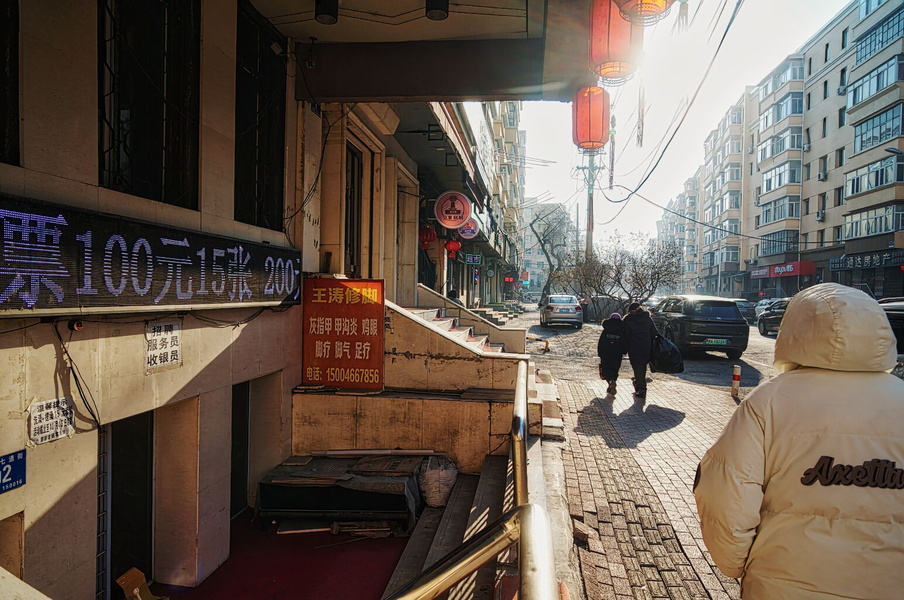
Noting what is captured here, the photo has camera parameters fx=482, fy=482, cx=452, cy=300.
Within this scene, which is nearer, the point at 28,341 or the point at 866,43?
the point at 28,341

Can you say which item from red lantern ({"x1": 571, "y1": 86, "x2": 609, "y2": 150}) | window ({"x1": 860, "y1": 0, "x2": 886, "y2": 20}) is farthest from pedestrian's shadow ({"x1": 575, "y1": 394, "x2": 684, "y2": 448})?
window ({"x1": 860, "y1": 0, "x2": 886, "y2": 20})

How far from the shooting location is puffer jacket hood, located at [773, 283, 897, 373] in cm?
181

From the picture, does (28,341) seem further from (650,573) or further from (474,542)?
(650,573)

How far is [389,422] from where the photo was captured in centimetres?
683

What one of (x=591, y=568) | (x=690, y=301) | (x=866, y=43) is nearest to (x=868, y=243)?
(x=866, y=43)

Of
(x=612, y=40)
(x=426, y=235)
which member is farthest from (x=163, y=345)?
(x=426, y=235)

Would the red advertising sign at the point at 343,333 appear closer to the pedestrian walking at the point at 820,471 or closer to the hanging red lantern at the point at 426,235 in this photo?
the pedestrian walking at the point at 820,471

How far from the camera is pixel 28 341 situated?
319 centimetres

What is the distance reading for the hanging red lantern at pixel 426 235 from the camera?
15062 mm

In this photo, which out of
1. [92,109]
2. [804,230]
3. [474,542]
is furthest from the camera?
[804,230]

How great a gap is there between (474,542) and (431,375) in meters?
5.12

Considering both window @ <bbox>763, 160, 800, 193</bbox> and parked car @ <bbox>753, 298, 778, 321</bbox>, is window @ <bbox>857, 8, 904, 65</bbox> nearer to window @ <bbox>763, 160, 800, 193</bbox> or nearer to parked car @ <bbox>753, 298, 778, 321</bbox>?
window @ <bbox>763, 160, 800, 193</bbox>

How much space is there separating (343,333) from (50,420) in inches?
154

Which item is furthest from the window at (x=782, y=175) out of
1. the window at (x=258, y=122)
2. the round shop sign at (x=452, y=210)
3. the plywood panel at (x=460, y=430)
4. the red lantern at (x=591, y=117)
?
the window at (x=258, y=122)
